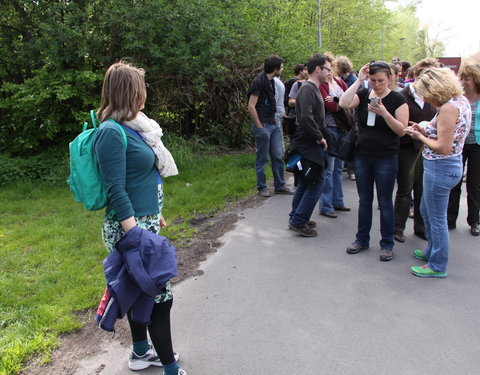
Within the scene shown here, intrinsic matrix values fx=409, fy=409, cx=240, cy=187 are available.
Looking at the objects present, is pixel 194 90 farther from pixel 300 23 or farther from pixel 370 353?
pixel 370 353

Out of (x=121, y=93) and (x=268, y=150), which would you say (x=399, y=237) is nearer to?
(x=268, y=150)

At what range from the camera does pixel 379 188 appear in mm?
4195

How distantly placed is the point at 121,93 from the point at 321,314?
2242 mm

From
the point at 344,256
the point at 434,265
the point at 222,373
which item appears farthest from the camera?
the point at 344,256

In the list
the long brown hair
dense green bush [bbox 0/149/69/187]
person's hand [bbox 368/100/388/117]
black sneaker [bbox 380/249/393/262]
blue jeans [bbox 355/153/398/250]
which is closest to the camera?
the long brown hair

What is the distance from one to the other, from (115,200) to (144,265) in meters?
0.39

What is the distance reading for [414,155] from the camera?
182 inches

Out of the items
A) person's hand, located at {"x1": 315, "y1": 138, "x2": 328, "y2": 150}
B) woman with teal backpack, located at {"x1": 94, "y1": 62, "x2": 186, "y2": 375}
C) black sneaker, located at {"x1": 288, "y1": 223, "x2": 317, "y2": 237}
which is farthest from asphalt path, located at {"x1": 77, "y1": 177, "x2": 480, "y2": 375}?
person's hand, located at {"x1": 315, "y1": 138, "x2": 328, "y2": 150}

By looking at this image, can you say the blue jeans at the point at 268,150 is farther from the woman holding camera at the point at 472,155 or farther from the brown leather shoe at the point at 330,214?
the woman holding camera at the point at 472,155

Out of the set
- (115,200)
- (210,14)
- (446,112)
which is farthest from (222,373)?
(210,14)

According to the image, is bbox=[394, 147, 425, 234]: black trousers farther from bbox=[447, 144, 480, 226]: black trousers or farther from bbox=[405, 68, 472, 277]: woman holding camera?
bbox=[405, 68, 472, 277]: woman holding camera

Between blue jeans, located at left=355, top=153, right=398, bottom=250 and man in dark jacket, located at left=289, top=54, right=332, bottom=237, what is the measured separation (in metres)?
0.55

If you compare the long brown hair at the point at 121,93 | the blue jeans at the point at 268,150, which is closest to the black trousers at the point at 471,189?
the blue jeans at the point at 268,150

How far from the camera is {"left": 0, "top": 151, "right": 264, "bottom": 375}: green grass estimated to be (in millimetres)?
3121
